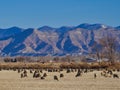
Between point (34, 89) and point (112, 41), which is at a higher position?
point (112, 41)

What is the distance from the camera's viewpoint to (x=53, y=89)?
106 ft

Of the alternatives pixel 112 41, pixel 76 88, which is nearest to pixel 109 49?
pixel 112 41

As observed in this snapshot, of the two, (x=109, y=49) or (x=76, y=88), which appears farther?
(x=109, y=49)

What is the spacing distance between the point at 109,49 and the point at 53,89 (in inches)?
3125

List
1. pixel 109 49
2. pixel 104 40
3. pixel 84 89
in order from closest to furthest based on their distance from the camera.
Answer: pixel 84 89
pixel 109 49
pixel 104 40

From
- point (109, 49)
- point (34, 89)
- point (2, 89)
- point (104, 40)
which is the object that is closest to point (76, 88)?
point (34, 89)

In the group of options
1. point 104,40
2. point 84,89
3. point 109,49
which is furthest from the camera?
point 104,40

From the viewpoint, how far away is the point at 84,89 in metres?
31.9

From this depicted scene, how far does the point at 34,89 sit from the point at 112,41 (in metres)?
84.3

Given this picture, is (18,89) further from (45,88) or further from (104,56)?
(104,56)

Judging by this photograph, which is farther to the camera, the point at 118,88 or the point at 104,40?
the point at 104,40

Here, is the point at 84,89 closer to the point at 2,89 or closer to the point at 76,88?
the point at 76,88

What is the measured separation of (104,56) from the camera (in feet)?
414

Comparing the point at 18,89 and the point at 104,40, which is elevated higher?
the point at 104,40
